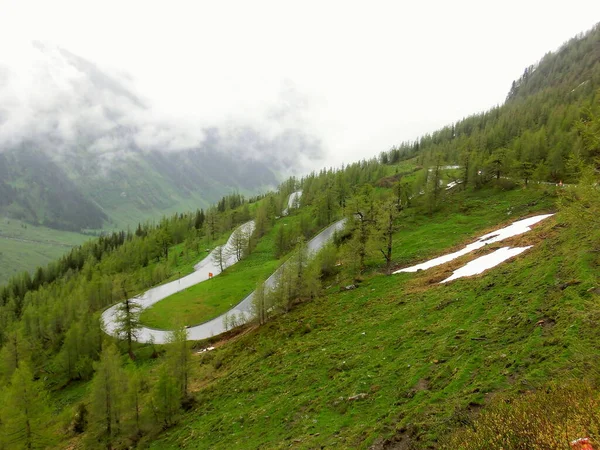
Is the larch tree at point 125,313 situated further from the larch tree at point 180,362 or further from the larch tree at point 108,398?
the larch tree at point 180,362

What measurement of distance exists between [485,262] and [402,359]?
20.9 meters

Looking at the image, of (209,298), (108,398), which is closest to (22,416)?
(108,398)

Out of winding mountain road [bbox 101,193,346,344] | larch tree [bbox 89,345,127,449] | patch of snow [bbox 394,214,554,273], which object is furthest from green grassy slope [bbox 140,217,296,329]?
patch of snow [bbox 394,214,554,273]

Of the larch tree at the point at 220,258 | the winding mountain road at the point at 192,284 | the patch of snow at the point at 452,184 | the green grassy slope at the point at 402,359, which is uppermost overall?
the patch of snow at the point at 452,184

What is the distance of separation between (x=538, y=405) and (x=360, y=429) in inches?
336

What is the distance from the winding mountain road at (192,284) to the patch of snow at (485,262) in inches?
1225

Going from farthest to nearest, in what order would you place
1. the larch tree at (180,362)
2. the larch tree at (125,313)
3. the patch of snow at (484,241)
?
the larch tree at (125,313) < the patch of snow at (484,241) < the larch tree at (180,362)

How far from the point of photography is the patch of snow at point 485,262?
34359mm

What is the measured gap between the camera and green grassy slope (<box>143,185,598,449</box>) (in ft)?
47.4

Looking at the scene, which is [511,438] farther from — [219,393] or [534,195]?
[534,195]

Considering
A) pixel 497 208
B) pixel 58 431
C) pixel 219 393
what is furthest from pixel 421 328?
pixel 497 208

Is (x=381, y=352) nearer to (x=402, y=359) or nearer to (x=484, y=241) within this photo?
(x=402, y=359)

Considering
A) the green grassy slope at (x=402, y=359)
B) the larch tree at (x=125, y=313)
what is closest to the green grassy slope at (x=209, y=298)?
the larch tree at (x=125, y=313)

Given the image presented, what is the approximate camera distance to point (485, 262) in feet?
119
